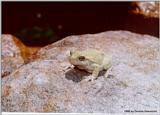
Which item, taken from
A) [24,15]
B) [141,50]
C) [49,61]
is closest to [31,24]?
[24,15]

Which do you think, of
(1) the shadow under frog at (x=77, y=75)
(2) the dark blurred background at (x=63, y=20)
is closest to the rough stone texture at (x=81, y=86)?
(1) the shadow under frog at (x=77, y=75)

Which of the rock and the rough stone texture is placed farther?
the rock

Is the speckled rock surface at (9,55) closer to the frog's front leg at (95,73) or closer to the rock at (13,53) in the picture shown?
the rock at (13,53)

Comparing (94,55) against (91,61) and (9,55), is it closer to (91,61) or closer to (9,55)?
(91,61)

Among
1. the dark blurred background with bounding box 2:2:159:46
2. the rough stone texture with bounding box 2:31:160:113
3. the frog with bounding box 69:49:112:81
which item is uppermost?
the dark blurred background with bounding box 2:2:159:46

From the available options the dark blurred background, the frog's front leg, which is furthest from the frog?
the dark blurred background

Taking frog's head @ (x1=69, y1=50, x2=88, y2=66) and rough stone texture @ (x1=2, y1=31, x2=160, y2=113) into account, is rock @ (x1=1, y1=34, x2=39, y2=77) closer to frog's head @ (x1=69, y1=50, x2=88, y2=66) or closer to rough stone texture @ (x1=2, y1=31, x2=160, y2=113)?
rough stone texture @ (x1=2, y1=31, x2=160, y2=113)

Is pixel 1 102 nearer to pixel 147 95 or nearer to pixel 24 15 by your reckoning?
pixel 24 15

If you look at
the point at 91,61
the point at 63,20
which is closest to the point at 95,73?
the point at 91,61
